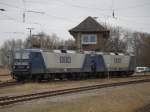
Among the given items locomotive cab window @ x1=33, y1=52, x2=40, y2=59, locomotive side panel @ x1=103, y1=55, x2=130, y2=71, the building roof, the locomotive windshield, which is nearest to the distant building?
the building roof

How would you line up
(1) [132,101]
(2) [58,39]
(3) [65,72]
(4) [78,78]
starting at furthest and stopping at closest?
1. (2) [58,39]
2. (4) [78,78]
3. (3) [65,72]
4. (1) [132,101]

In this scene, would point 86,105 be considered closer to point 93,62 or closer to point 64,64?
point 64,64

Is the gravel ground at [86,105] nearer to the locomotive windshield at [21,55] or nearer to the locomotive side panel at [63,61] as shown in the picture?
the locomotive windshield at [21,55]

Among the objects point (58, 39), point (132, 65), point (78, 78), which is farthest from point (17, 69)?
point (58, 39)

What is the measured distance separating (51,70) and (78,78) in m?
7.07

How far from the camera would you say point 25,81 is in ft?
121

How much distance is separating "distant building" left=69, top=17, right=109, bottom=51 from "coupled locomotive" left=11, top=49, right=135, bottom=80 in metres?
21.4

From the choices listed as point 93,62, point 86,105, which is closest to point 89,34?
point 93,62

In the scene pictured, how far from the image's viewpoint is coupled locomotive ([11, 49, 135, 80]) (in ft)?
121

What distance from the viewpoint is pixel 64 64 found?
42.2 meters

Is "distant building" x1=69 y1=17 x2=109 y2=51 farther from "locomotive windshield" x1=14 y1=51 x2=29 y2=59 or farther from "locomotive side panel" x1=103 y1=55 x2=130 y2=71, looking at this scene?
"locomotive windshield" x1=14 y1=51 x2=29 y2=59

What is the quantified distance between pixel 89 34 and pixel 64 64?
37.5m

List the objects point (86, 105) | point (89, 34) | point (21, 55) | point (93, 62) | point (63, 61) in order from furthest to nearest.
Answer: point (89, 34)
point (93, 62)
point (63, 61)
point (21, 55)
point (86, 105)

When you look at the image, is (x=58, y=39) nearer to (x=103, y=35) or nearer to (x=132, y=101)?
(x=103, y=35)
